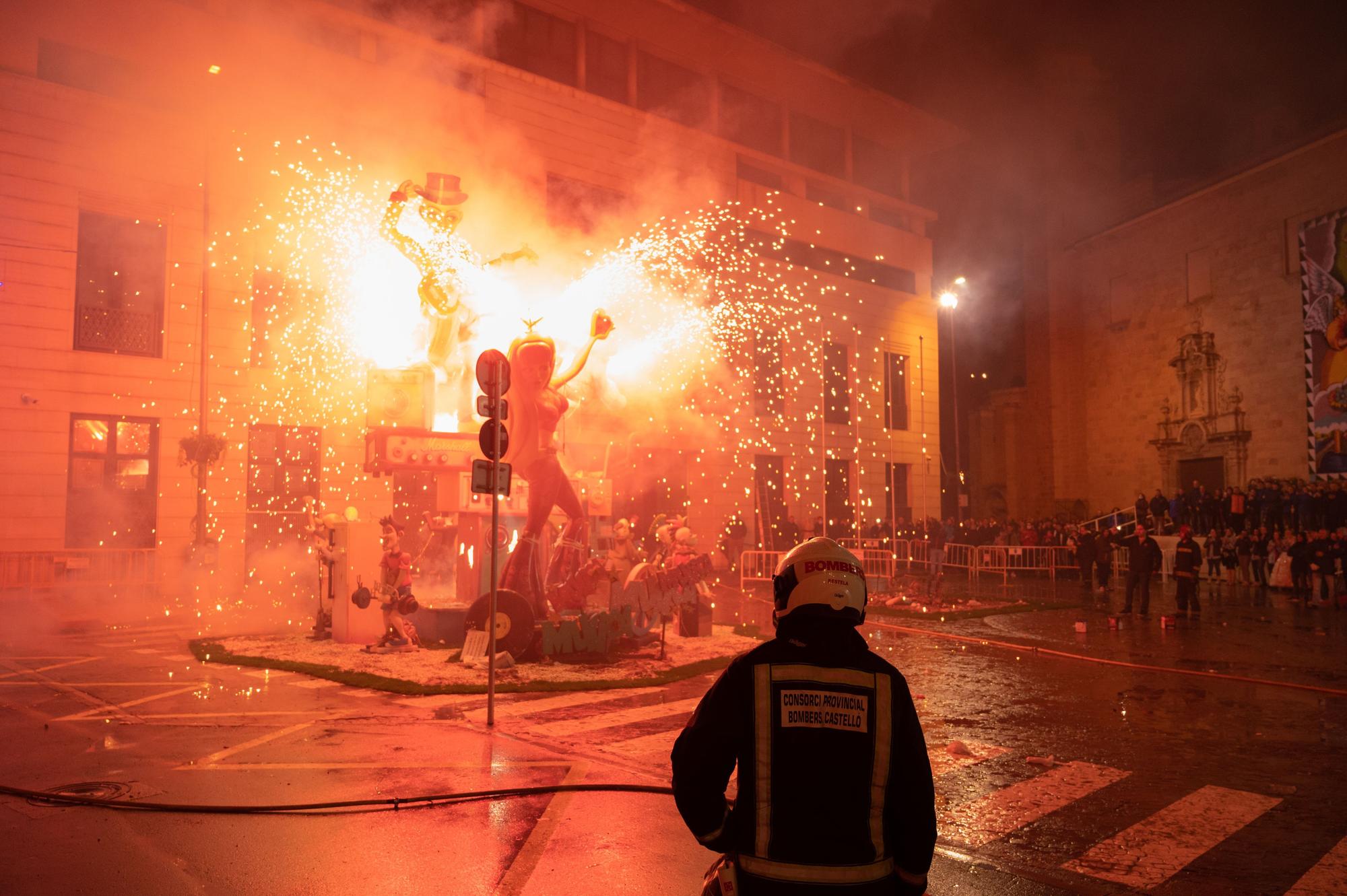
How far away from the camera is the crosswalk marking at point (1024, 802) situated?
560 centimetres

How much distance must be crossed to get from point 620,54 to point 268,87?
1229 centimetres

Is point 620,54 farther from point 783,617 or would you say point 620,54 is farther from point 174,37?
point 783,617

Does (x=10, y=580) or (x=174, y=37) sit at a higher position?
(x=174, y=37)

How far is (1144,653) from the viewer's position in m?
12.5

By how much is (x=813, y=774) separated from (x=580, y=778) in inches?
172

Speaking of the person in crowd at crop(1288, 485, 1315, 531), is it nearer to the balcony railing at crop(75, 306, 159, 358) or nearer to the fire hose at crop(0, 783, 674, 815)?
the fire hose at crop(0, 783, 674, 815)

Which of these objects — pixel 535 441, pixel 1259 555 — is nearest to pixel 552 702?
pixel 535 441

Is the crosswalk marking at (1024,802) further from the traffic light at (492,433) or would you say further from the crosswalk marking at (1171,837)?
the traffic light at (492,433)

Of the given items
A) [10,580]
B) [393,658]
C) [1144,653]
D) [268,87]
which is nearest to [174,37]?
[268,87]

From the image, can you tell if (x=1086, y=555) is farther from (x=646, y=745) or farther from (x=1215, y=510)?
(x=646, y=745)

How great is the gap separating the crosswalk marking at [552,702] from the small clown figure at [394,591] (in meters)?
3.54

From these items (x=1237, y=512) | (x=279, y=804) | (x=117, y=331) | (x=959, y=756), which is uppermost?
(x=117, y=331)

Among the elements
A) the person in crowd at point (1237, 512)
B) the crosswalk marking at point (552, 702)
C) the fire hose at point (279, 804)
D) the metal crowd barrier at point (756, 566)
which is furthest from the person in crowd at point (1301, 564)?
the fire hose at point (279, 804)

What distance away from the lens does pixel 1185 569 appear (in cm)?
1689
